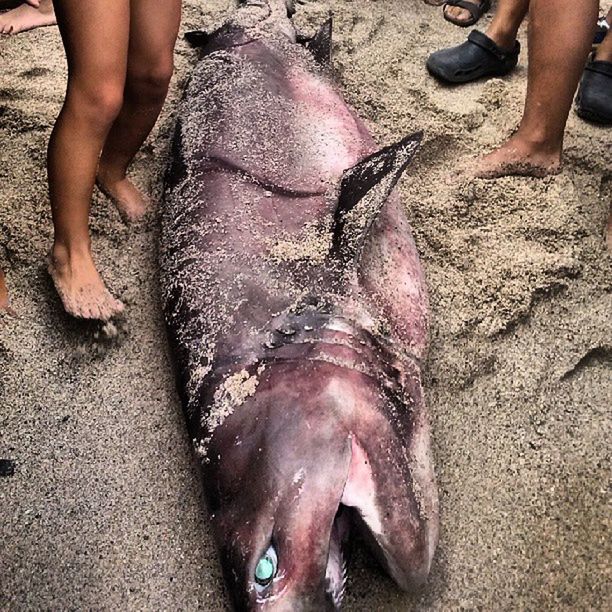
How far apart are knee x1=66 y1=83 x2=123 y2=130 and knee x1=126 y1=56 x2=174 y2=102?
32cm

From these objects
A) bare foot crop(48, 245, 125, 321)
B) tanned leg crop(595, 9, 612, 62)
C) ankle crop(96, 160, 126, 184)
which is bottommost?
ankle crop(96, 160, 126, 184)

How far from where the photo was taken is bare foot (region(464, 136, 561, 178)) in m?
2.53

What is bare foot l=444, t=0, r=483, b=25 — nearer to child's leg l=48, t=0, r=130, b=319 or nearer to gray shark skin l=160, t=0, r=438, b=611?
gray shark skin l=160, t=0, r=438, b=611

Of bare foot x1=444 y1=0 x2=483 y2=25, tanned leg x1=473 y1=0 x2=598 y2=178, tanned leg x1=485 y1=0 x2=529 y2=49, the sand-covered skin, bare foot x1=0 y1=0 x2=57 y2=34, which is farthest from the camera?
bare foot x1=444 y1=0 x2=483 y2=25

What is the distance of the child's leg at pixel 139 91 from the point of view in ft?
7.16

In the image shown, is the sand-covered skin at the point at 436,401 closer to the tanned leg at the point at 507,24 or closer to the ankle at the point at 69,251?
the ankle at the point at 69,251

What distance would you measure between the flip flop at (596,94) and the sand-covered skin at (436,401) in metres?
0.06

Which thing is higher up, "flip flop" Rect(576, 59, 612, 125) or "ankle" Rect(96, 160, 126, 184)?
"flip flop" Rect(576, 59, 612, 125)

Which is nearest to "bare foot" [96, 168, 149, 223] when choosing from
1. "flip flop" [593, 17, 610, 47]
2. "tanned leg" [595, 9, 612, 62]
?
"tanned leg" [595, 9, 612, 62]

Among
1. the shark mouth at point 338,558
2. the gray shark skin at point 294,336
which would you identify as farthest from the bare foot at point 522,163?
the shark mouth at point 338,558

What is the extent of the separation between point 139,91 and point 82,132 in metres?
0.42

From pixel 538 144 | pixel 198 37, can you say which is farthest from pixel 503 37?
pixel 198 37

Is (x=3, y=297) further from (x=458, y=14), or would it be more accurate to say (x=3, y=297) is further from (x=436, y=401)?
(x=458, y=14)

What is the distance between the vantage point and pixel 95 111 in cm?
196
